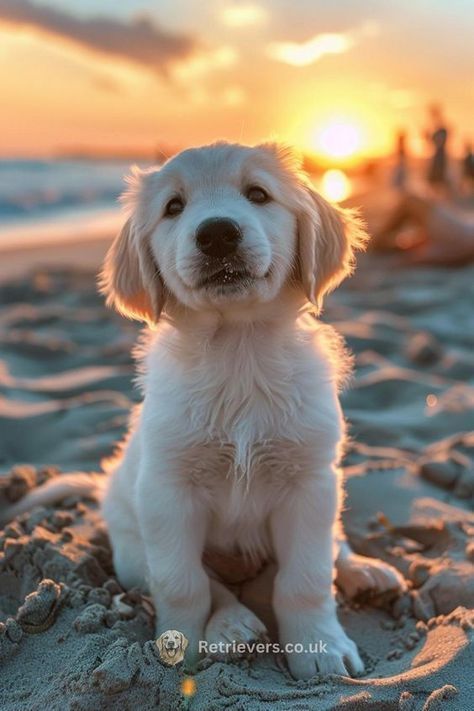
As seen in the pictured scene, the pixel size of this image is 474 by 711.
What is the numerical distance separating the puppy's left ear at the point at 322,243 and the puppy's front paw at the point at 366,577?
3.14 ft

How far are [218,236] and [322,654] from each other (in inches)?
52.1

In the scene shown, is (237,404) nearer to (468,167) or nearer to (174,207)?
(174,207)

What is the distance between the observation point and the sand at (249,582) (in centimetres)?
207

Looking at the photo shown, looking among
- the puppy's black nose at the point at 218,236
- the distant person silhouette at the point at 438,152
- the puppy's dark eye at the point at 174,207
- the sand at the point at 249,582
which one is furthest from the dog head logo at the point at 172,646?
the distant person silhouette at the point at 438,152

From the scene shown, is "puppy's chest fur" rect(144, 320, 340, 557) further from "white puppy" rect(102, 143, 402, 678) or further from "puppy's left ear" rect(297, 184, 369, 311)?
"puppy's left ear" rect(297, 184, 369, 311)

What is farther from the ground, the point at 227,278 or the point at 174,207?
the point at 174,207

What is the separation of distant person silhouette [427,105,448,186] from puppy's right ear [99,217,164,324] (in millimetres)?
19575

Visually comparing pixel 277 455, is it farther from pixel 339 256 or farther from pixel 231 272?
pixel 339 256

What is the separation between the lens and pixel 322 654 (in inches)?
94.2

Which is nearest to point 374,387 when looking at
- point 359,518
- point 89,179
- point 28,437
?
point 359,518

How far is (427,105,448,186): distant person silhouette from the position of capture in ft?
68.5

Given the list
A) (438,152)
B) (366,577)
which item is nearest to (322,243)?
(366,577)

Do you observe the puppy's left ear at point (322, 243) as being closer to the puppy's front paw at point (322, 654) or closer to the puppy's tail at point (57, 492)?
the puppy's front paw at point (322, 654)

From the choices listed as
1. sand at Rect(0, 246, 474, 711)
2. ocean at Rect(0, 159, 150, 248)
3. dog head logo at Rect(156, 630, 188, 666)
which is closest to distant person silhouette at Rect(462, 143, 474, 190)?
ocean at Rect(0, 159, 150, 248)
